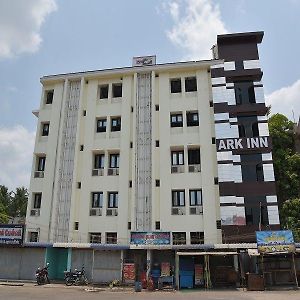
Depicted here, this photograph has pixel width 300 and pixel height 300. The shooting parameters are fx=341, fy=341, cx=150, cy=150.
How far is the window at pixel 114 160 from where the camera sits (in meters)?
28.4

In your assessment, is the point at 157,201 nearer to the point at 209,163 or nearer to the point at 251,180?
the point at 209,163

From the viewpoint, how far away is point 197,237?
25.2m

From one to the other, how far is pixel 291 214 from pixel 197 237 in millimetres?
8875

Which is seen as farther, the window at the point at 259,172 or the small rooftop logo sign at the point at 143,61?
the small rooftop logo sign at the point at 143,61

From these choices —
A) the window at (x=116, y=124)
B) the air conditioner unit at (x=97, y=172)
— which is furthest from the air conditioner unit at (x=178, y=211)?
the window at (x=116, y=124)

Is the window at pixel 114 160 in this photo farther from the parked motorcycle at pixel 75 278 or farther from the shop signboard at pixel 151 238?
the parked motorcycle at pixel 75 278

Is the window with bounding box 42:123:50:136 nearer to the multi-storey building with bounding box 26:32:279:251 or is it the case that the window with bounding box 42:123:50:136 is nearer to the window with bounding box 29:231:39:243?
the multi-storey building with bounding box 26:32:279:251

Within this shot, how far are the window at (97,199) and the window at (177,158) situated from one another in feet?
21.2

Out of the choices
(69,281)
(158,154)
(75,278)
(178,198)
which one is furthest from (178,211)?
(69,281)

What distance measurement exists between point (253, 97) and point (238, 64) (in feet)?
10.4

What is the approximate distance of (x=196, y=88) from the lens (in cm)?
2933

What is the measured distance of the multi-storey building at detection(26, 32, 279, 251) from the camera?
83.7 ft

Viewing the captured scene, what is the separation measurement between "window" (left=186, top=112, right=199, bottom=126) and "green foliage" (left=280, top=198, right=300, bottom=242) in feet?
33.7

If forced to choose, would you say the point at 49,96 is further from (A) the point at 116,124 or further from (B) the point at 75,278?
(B) the point at 75,278
